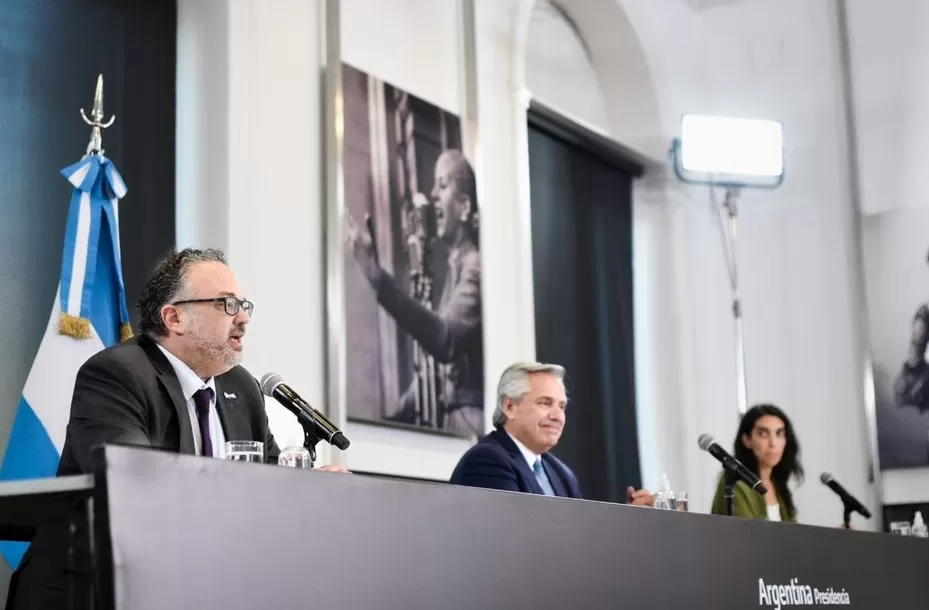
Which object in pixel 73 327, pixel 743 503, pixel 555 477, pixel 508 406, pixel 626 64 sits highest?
pixel 626 64

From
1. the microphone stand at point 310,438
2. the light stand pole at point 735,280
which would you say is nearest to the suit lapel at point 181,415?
the microphone stand at point 310,438

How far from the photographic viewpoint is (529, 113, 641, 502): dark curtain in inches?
260

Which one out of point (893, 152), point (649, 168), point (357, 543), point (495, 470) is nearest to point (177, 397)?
point (357, 543)

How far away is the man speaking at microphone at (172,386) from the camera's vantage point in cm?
243

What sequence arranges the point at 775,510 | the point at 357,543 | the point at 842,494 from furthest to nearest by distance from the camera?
the point at 775,510
the point at 842,494
the point at 357,543

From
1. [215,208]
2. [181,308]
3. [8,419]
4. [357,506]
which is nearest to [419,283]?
[215,208]

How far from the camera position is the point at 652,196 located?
7516 millimetres

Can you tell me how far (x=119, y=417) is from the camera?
2480 mm

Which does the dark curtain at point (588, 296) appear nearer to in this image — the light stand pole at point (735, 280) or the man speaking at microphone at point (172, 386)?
the light stand pole at point (735, 280)

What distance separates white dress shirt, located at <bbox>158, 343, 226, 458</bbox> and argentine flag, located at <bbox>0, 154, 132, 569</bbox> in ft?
3.40

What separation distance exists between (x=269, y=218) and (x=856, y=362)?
393cm

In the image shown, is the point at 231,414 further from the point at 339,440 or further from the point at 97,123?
the point at 97,123

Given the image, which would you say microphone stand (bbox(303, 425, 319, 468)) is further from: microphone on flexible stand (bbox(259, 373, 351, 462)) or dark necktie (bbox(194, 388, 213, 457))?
dark necktie (bbox(194, 388, 213, 457))

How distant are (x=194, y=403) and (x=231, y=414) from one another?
0.09m
